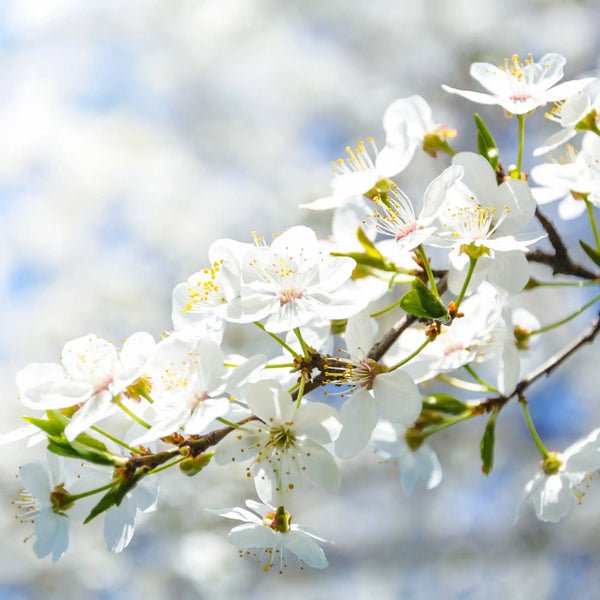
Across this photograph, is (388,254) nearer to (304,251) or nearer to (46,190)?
(304,251)

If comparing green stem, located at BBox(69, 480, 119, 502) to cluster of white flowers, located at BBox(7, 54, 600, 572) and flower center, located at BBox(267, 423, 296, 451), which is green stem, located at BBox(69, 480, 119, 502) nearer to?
cluster of white flowers, located at BBox(7, 54, 600, 572)

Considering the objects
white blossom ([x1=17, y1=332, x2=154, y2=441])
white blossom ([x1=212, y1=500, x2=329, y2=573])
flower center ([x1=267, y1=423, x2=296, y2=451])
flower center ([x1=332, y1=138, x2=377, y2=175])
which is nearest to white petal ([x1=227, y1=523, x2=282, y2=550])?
white blossom ([x1=212, y1=500, x2=329, y2=573])

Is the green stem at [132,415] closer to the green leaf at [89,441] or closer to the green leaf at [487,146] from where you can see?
the green leaf at [89,441]

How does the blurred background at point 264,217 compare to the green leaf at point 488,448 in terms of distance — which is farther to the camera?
the blurred background at point 264,217

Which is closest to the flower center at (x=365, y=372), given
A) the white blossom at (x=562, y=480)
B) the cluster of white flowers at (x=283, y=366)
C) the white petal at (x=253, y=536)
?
the cluster of white flowers at (x=283, y=366)

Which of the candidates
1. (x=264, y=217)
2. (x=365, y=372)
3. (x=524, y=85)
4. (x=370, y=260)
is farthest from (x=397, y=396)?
(x=264, y=217)

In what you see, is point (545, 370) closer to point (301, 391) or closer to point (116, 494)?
point (301, 391)
